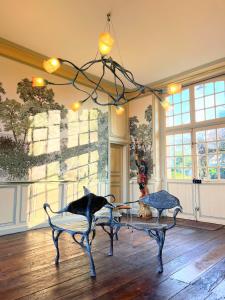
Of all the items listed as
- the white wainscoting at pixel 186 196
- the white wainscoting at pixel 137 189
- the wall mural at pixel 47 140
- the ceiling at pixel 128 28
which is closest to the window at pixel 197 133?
the white wainscoting at pixel 186 196

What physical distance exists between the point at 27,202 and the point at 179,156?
382 cm

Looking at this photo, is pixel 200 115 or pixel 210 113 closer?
pixel 210 113

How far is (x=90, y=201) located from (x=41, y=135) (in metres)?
2.87

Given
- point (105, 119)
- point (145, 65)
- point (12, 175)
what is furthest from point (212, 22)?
point (12, 175)

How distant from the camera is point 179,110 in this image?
237 inches

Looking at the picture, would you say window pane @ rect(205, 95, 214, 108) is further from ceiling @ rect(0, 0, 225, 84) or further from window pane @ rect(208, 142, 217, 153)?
window pane @ rect(208, 142, 217, 153)

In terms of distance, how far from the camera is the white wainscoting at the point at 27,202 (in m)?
4.20

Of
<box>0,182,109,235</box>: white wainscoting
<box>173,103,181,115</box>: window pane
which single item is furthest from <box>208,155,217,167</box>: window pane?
<box>0,182,109,235</box>: white wainscoting

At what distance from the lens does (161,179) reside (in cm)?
615

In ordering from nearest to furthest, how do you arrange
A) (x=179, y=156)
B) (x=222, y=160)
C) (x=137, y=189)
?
(x=222, y=160) < (x=179, y=156) < (x=137, y=189)

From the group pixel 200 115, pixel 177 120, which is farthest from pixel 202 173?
pixel 177 120

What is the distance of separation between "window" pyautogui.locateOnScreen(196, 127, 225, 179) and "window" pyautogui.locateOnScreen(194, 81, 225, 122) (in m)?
0.37

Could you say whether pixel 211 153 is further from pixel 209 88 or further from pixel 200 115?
pixel 209 88

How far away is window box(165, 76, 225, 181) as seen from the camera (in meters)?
5.23
